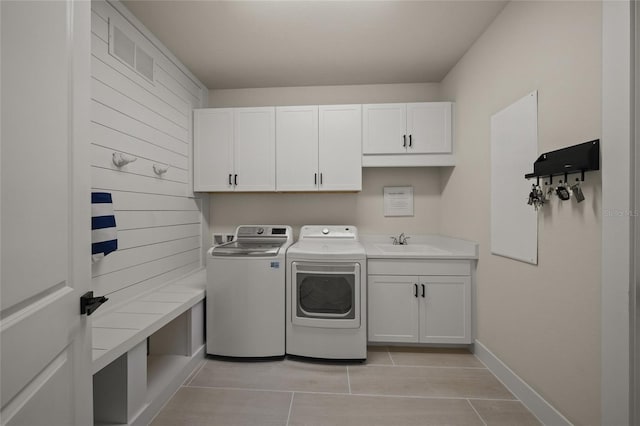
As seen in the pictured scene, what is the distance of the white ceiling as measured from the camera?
1936 mm

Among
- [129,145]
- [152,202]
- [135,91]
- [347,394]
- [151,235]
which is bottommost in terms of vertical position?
[347,394]

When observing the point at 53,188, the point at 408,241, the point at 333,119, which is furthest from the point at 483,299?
the point at 53,188

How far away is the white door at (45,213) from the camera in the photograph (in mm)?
573

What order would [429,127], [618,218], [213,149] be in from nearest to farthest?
1. [618,218]
2. [429,127]
3. [213,149]

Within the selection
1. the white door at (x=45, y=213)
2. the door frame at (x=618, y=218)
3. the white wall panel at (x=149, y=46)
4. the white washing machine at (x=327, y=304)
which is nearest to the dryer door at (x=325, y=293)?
the white washing machine at (x=327, y=304)

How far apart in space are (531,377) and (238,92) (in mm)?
3559

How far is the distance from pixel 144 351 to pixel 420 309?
204 centimetres

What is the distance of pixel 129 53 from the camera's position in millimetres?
1985

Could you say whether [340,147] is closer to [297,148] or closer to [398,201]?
[297,148]

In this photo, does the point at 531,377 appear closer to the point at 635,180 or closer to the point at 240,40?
the point at 635,180

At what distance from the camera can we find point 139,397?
1592 millimetres

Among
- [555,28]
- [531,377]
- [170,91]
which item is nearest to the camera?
[555,28]

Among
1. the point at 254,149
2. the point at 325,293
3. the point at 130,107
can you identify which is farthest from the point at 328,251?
the point at 130,107

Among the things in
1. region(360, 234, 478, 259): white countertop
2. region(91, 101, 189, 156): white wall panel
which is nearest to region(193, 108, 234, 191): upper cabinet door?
region(91, 101, 189, 156): white wall panel
